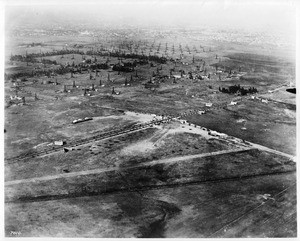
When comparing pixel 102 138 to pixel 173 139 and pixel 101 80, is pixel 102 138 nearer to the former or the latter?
pixel 173 139

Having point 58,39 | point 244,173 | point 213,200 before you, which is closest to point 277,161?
point 244,173

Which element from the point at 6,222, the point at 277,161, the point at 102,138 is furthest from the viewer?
the point at 102,138

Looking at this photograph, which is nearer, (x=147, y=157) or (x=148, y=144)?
(x=147, y=157)

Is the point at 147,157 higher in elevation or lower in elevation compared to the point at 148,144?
lower
